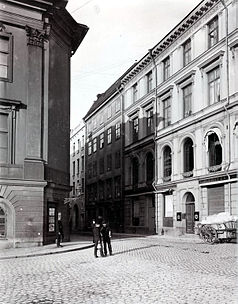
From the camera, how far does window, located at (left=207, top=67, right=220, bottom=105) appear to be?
92.8ft

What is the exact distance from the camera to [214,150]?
94.6 ft

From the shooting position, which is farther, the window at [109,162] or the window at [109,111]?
the window at [109,111]

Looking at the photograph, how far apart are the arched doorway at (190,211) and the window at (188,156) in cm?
195

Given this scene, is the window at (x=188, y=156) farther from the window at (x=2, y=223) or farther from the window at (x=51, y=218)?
the window at (x=2, y=223)

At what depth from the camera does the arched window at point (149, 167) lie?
38.8 meters

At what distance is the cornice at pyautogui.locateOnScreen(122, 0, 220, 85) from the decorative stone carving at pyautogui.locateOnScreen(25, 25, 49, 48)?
923 cm

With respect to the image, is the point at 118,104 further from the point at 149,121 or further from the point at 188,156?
the point at 188,156

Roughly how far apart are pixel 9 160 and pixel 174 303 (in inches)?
563

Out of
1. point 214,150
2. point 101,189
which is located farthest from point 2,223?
point 101,189

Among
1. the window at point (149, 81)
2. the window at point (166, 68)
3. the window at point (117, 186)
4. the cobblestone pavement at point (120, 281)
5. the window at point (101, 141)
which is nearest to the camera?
the cobblestone pavement at point (120, 281)

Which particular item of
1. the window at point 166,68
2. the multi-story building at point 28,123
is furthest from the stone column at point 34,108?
the window at point 166,68

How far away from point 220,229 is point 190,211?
9429 millimetres

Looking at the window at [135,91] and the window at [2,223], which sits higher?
the window at [135,91]

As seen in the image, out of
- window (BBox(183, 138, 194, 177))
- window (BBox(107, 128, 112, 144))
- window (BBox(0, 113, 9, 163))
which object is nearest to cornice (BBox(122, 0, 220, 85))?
window (BBox(107, 128, 112, 144))
